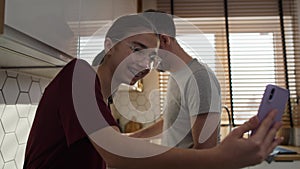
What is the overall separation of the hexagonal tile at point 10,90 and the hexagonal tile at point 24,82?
0.03m

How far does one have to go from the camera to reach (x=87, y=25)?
0.89 meters

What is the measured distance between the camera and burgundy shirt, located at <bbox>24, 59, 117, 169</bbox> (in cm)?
50

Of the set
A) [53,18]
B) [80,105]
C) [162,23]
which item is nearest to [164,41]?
[162,23]

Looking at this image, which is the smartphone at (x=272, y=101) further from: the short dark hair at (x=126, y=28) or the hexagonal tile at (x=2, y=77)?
the hexagonal tile at (x=2, y=77)

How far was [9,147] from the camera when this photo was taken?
86 cm

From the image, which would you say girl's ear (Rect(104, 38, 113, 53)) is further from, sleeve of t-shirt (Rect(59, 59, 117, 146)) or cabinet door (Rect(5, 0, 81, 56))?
sleeve of t-shirt (Rect(59, 59, 117, 146))

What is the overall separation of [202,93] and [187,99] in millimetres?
76

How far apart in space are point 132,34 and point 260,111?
430 millimetres

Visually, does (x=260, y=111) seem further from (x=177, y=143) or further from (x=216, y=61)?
(x=216, y=61)

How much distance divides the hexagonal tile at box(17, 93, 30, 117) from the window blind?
57.9 inches

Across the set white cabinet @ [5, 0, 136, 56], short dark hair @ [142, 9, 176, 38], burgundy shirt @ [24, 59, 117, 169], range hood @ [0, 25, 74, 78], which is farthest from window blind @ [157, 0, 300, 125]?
burgundy shirt @ [24, 59, 117, 169]

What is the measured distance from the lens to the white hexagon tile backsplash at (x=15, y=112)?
32.2 inches

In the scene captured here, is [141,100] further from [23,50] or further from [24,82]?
[23,50]

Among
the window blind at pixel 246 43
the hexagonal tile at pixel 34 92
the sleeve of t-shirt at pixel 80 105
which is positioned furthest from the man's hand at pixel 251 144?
the window blind at pixel 246 43
